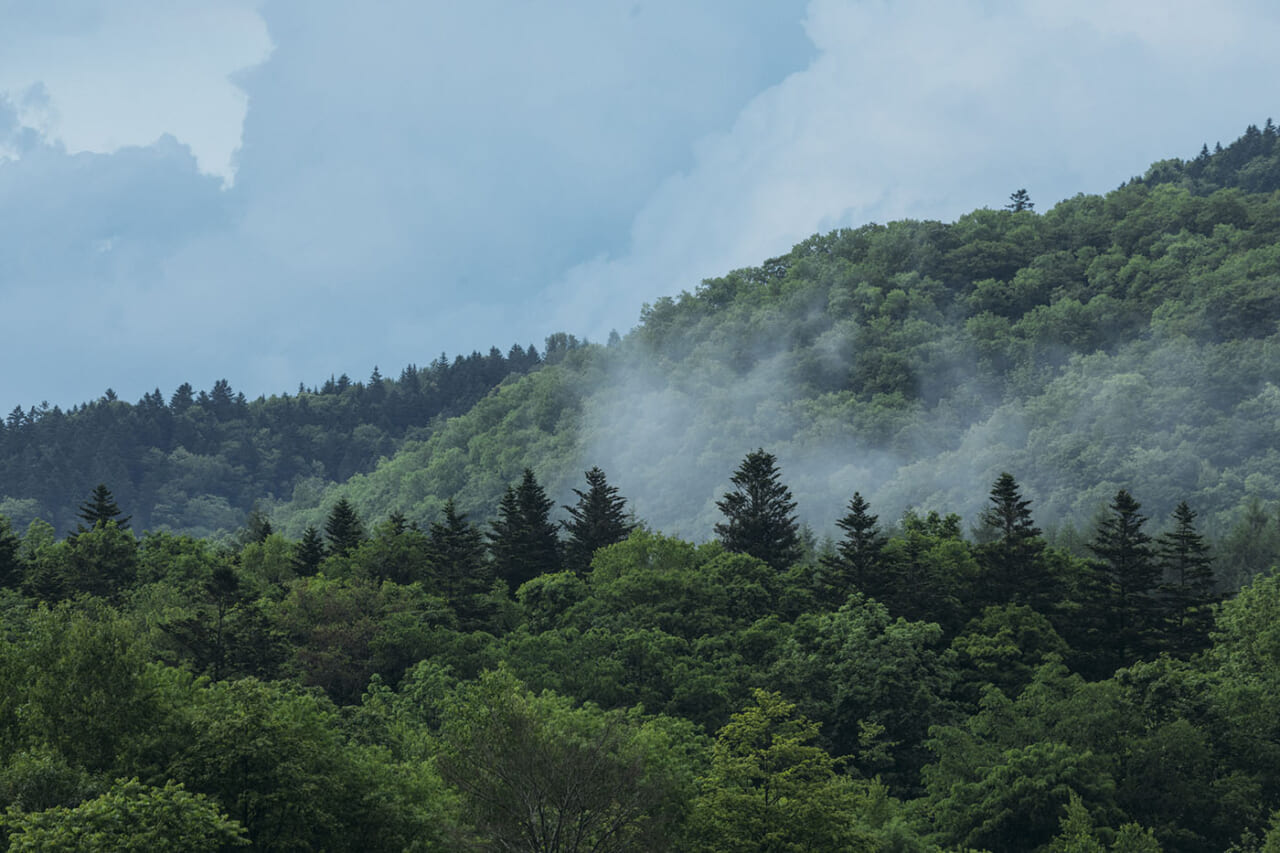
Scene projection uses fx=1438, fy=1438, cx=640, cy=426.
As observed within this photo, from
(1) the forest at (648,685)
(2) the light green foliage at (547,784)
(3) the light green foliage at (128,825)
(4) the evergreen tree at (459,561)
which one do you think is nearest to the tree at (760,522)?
(1) the forest at (648,685)

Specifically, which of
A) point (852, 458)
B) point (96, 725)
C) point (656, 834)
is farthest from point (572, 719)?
point (852, 458)

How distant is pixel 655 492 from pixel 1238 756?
399ft

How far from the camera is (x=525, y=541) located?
9262 cm

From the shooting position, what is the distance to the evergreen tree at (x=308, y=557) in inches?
3413

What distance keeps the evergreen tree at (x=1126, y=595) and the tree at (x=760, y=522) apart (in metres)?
20.4

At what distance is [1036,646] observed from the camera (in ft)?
243

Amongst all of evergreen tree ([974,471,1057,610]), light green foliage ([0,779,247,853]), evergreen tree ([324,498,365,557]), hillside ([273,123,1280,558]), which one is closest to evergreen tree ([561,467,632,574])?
evergreen tree ([324,498,365,557])

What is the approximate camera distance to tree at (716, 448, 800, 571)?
301 ft

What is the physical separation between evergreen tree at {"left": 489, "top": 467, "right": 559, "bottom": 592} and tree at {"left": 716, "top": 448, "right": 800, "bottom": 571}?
11.3 m

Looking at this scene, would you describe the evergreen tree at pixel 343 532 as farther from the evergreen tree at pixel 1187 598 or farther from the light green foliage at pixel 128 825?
the light green foliage at pixel 128 825

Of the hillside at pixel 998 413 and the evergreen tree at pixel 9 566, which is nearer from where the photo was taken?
the evergreen tree at pixel 9 566

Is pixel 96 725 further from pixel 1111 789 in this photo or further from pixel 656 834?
pixel 1111 789

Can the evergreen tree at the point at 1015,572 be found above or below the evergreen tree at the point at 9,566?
below

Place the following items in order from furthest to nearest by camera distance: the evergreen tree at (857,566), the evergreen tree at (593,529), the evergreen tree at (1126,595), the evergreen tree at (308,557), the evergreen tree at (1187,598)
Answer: the evergreen tree at (593,529), the evergreen tree at (308,557), the evergreen tree at (857,566), the evergreen tree at (1126,595), the evergreen tree at (1187,598)
